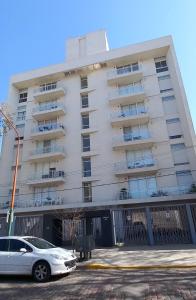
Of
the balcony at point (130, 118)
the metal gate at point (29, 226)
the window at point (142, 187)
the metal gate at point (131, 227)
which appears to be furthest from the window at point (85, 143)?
the metal gate at point (29, 226)

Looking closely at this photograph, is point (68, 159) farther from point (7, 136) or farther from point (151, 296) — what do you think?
point (151, 296)

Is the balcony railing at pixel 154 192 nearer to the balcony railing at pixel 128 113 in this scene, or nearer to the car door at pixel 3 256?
the balcony railing at pixel 128 113

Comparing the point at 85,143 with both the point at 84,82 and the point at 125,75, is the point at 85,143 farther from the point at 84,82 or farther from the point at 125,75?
the point at 125,75

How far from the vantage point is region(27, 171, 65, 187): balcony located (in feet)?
87.5

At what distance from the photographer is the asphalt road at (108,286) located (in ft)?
20.4

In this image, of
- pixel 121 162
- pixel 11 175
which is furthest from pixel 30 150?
pixel 121 162

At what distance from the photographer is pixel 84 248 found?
12.1 metres

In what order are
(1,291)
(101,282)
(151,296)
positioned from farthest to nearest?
1. (101,282)
2. (1,291)
3. (151,296)

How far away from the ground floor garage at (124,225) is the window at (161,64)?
18.7 metres

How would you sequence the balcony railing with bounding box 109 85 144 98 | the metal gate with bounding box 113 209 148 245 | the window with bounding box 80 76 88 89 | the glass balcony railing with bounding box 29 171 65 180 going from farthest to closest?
the window with bounding box 80 76 88 89 → the balcony railing with bounding box 109 85 144 98 → the glass balcony railing with bounding box 29 171 65 180 → the metal gate with bounding box 113 209 148 245

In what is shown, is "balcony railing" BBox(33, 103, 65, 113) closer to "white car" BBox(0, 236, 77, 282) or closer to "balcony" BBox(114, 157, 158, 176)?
"balcony" BBox(114, 157, 158, 176)

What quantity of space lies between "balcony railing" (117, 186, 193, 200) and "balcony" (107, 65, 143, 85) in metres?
14.5

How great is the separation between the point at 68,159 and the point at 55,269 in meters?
20.6

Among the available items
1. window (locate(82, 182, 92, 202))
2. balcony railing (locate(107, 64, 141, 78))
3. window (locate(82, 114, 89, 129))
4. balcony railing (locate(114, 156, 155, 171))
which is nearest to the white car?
window (locate(82, 182, 92, 202))
